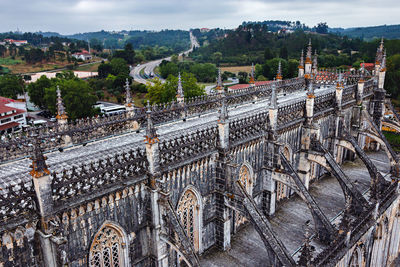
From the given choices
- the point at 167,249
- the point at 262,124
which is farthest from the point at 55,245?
the point at 262,124

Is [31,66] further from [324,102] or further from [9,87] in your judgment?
[324,102]

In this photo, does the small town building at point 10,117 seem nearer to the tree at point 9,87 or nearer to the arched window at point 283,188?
the tree at point 9,87

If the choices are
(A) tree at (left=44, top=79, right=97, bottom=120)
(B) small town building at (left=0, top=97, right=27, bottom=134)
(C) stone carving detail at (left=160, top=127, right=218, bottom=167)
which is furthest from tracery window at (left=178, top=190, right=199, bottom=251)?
(B) small town building at (left=0, top=97, right=27, bottom=134)

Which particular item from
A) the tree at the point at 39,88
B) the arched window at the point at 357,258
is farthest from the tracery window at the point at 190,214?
the tree at the point at 39,88

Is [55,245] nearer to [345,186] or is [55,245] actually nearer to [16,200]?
[16,200]

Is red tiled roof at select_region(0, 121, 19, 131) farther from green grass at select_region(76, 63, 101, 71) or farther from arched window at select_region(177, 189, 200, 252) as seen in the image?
green grass at select_region(76, 63, 101, 71)
